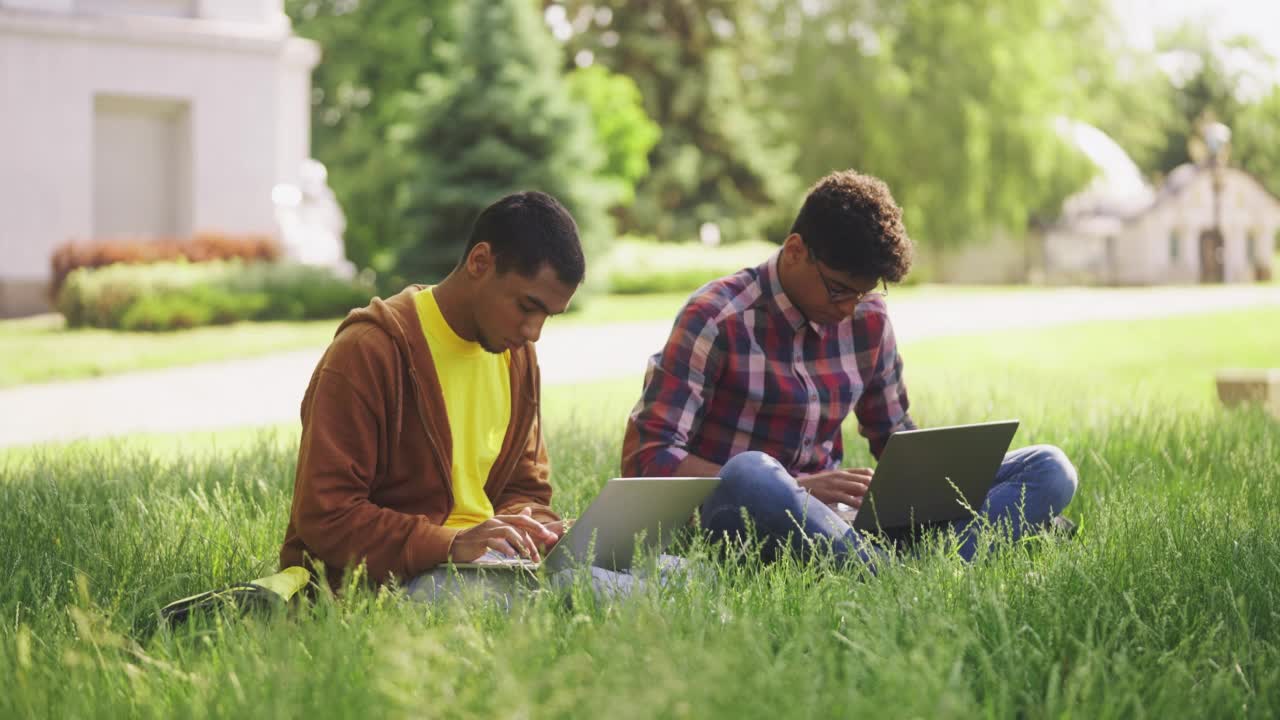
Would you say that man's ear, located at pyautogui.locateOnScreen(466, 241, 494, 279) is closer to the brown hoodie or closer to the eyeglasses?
the brown hoodie

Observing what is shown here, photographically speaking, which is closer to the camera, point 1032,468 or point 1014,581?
point 1014,581

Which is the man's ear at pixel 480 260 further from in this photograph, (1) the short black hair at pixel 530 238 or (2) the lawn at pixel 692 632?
(2) the lawn at pixel 692 632

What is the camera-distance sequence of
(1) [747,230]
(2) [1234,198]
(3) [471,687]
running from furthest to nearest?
(2) [1234,198] → (1) [747,230] → (3) [471,687]

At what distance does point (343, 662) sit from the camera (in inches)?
106

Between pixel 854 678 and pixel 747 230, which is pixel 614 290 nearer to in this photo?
pixel 747 230


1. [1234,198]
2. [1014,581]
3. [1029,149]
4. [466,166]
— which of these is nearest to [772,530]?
[1014,581]

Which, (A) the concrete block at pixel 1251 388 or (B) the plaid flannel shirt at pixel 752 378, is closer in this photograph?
(B) the plaid flannel shirt at pixel 752 378

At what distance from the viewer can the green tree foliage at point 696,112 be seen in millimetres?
38000

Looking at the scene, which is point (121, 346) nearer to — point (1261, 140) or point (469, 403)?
point (469, 403)

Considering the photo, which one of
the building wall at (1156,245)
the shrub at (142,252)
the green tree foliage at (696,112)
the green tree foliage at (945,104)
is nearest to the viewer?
the shrub at (142,252)

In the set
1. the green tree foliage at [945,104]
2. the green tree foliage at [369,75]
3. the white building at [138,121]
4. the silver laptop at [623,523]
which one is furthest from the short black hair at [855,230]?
the green tree foliage at [945,104]

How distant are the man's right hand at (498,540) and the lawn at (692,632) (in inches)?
6.5

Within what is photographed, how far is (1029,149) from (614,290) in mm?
15083

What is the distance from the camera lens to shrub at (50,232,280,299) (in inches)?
720
